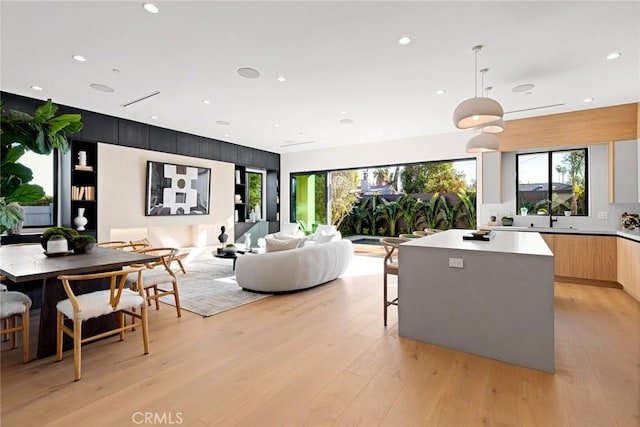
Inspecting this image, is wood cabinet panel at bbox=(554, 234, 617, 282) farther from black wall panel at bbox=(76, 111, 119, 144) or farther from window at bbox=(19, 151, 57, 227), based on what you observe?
window at bbox=(19, 151, 57, 227)

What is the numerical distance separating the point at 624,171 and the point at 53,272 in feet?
23.7

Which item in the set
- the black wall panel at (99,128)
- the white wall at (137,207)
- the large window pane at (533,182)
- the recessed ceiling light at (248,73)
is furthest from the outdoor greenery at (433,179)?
the black wall panel at (99,128)

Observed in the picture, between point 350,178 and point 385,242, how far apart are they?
6927mm

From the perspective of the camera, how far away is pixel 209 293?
14.8 feet

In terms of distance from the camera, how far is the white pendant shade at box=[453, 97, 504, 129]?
2938mm

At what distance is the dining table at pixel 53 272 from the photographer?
2.39 metres

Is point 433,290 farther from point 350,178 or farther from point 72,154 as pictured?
point 350,178

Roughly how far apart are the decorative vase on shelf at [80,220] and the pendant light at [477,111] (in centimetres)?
589

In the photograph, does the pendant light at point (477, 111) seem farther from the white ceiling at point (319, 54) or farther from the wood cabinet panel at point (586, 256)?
the wood cabinet panel at point (586, 256)

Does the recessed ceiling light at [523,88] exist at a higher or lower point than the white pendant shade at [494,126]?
higher

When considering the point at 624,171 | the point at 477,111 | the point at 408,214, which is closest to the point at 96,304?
the point at 477,111

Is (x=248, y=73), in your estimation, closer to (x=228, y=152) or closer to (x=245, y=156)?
(x=228, y=152)

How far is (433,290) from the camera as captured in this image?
9.29 ft

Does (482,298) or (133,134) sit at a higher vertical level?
(133,134)
